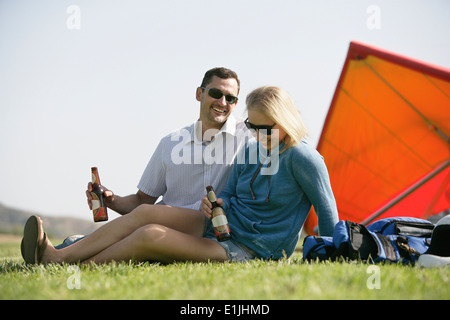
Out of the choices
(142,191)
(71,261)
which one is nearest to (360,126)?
(142,191)

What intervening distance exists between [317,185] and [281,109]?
66 cm

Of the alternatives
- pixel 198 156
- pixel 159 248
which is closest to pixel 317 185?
pixel 159 248

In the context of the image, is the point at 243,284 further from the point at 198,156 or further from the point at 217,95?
the point at 217,95

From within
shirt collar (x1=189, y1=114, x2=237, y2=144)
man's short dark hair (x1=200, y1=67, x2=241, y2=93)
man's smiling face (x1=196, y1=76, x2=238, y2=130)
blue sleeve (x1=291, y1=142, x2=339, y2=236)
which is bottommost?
blue sleeve (x1=291, y1=142, x2=339, y2=236)

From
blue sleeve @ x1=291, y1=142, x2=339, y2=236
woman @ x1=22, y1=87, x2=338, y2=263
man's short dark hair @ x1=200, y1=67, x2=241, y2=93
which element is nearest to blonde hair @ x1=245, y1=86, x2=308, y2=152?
woman @ x1=22, y1=87, x2=338, y2=263

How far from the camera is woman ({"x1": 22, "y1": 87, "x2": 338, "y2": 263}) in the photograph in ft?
10.8

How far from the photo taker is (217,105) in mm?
4461

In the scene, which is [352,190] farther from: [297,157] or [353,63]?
[297,157]

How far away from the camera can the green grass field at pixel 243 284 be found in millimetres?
2027

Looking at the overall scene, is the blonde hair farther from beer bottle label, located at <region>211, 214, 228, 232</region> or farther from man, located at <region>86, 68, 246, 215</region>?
man, located at <region>86, 68, 246, 215</region>

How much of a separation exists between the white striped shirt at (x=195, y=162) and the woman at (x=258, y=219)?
2.13ft

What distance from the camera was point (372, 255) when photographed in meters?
2.99

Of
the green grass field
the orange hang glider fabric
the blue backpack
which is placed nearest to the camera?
the green grass field

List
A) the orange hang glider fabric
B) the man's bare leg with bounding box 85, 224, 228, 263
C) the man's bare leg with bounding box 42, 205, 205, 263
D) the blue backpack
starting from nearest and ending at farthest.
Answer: the blue backpack → the man's bare leg with bounding box 85, 224, 228, 263 → the man's bare leg with bounding box 42, 205, 205, 263 → the orange hang glider fabric
